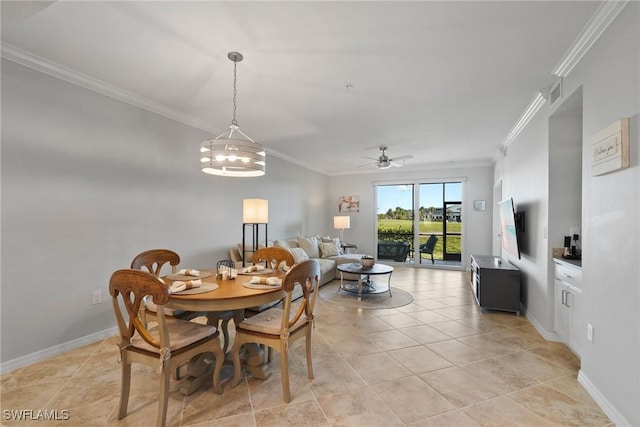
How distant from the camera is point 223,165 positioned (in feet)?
8.08

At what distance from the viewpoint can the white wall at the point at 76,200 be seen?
241 centimetres

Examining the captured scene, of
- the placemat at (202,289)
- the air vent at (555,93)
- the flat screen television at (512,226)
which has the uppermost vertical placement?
the air vent at (555,93)

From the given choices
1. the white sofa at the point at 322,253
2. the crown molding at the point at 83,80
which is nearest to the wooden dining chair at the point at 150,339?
the crown molding at the point at 83,80

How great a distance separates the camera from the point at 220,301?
6.27 feet

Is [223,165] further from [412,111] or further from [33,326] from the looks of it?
[412,111]

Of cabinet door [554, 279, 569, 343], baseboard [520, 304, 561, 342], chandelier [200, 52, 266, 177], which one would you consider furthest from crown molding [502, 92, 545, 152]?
chandelier [200, 52, 266, 177]

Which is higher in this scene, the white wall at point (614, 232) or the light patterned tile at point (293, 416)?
the white wall at point (614, 232)

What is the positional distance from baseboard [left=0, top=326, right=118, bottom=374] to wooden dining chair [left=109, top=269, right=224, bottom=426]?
143cm

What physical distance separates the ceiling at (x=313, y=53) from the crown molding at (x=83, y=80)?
0.06 feet

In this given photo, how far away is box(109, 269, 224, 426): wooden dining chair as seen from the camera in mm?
1625

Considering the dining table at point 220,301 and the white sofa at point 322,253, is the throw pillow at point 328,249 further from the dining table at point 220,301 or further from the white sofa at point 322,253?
the dining table at point 220,301

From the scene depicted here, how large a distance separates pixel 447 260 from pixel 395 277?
2.35 m

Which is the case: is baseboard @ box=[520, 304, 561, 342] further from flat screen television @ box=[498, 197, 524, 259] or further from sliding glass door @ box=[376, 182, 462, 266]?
sliding glass door @ box=[376, 182, 462, 266]

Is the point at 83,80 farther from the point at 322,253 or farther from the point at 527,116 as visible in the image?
the point at 527,116
